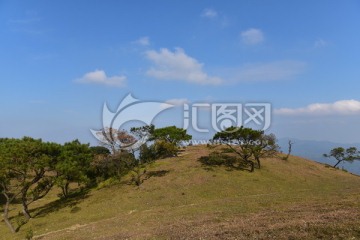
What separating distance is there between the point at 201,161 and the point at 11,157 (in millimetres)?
44724

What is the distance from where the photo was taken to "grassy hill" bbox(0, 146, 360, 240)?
2197 cm

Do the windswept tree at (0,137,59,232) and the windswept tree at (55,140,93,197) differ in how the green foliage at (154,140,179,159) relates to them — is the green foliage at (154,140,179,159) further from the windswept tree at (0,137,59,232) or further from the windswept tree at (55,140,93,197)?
the windswept tree at (0,137,59,232)

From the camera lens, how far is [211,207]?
135 feet

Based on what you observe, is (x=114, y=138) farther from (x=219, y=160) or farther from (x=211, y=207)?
(x=211, y=207)

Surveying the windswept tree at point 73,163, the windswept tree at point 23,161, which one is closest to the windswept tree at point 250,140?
the windswept tree at point 73,163

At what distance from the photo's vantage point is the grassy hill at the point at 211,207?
22.0 meters

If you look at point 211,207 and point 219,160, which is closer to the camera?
point 211,207

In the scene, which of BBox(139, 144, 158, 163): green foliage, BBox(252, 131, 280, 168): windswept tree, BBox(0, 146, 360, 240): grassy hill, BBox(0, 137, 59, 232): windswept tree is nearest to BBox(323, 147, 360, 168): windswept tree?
BBox(0, 146, 360, 240): grassy hill

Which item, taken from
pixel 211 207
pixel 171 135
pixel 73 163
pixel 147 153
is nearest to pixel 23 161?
pixel 73 163

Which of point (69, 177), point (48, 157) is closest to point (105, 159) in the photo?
point (69, 177)

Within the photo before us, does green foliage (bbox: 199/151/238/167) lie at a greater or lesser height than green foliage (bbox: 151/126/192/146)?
lesser

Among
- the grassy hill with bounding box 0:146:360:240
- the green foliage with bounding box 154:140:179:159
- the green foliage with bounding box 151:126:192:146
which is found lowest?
the grassy hill with bounding box 0:146:360:240

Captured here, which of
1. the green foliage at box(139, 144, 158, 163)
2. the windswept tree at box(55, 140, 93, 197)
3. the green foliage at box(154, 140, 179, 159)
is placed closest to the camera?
the windswept tree at box(55, 140, 93, 197)

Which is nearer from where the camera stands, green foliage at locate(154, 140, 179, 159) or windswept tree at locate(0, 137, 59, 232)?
windswept tree at locate(0, 137, 59, 232)
